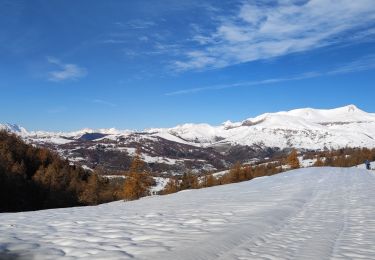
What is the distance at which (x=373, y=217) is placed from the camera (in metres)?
15.6

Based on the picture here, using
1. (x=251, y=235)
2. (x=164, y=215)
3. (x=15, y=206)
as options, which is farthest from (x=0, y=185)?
(x=251, y=235)

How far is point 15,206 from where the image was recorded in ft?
243

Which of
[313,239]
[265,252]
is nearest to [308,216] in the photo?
[313,239]

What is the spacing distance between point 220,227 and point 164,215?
3.75 m

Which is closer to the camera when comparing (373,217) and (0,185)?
(373,217)

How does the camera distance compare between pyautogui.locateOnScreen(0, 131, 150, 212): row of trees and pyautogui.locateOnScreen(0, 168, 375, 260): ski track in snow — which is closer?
pyautogui.locateOnScreen(0, 168, 375, 260): ski track in snow

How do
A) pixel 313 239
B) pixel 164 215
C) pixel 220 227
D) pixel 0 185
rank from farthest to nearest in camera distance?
pixel 0 185 → pixel 164 215 → pixel 220 227 → pixel 313 239

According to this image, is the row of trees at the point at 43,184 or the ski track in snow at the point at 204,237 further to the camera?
the row of trees at the point at 43,184

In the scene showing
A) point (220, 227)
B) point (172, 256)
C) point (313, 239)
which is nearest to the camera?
point (172, 256)

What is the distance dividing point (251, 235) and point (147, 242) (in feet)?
9.99

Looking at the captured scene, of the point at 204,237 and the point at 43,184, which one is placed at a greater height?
the point at 43,184

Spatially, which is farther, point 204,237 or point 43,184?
point 43,184

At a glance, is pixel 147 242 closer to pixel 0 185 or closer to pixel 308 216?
pixel 308 216

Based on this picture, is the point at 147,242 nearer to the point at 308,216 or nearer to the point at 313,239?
the point at 313,239
